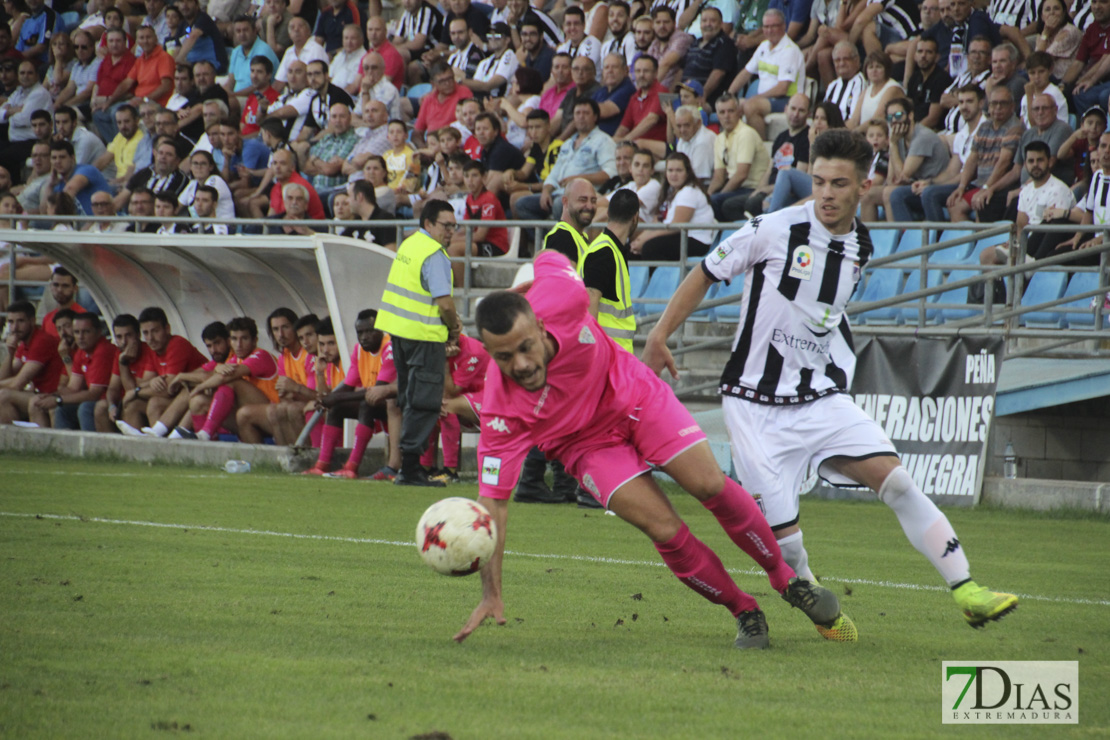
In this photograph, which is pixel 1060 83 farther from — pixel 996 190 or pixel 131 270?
pixel 131 270

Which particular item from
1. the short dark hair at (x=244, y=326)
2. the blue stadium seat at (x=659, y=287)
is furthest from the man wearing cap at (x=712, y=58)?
the short dark hair at (x=244, y=326)

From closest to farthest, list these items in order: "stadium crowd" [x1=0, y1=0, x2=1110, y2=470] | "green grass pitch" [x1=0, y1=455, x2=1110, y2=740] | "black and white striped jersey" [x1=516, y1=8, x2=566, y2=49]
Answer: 1. "green grass pitch" [x1=0, y1=455, x2=1110, y2=740]
2. "stadium crowd" [x1=0, y1=0, x2=1110, y2=470]
3. "black and white striped jersey" [x1=516, y1=8, x2=566, y2=49]

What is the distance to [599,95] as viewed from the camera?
1611 centimetres

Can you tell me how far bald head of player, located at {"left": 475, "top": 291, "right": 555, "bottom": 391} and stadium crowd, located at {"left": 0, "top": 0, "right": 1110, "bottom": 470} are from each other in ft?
23.0

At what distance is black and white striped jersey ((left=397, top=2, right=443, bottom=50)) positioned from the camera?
64.7ft

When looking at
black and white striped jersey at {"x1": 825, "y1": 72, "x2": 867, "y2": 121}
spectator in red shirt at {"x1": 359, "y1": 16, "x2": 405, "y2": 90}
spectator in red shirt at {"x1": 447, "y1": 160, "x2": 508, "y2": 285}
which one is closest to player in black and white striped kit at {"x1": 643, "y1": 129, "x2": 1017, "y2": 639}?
black and white striped jersey at {"x1": 825, "y1": 72, "x2": 867, "y2": 121}

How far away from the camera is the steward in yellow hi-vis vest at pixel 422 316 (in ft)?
36.4

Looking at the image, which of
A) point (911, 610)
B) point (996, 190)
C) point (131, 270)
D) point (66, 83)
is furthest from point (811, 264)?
point (66, 83)

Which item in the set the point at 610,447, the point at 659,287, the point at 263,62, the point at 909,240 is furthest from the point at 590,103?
the point at 610,447

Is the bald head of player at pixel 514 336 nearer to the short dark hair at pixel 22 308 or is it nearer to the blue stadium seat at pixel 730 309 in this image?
the blue stadium seat at pixel 730 309

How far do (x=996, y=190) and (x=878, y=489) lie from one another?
8.18m

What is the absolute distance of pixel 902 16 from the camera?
1505 cm

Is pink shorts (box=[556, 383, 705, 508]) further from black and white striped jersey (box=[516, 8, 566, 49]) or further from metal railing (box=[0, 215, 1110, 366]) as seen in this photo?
black and white striped jersey (box=[516, 8, 566, 49])

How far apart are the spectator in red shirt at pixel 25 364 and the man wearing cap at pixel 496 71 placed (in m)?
6.80
